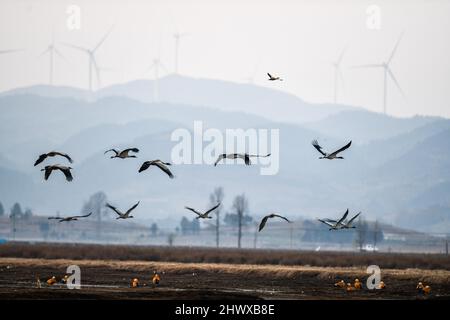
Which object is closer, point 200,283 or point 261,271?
point 200,283

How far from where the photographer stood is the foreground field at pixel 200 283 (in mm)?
47156

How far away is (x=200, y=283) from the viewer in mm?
57750

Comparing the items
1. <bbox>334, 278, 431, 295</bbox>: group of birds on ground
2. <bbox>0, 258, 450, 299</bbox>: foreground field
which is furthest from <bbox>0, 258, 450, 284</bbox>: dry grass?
<bbox>334, 278, 431, 295</bbox>: group of birds on ground

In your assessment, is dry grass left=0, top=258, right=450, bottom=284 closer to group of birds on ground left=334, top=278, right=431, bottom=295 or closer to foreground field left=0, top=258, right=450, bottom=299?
foreground field left=0, top=258, right=450, bottom=299

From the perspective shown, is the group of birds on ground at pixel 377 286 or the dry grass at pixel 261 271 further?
the dry grass at pixel 261 271

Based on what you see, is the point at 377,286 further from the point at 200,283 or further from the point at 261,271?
the point at 261,271

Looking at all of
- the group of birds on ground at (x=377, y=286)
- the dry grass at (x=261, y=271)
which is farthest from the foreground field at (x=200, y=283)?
the group of birds on ground at (x=377, y=286)

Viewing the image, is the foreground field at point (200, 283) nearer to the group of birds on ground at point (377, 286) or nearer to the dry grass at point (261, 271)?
the dry grass at point (261, 271)

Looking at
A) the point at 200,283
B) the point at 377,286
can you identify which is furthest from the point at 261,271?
the point at 377,286
